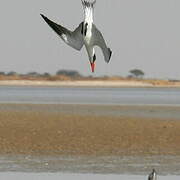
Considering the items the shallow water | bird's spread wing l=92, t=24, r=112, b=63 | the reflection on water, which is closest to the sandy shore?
the reflection on water

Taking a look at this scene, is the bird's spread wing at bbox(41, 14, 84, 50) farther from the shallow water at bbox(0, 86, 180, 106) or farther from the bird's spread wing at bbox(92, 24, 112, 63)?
the shallow water at bbox(0, 86, 180, 106)

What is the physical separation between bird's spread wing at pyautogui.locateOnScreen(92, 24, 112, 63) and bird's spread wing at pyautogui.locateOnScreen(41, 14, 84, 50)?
2.7 inches

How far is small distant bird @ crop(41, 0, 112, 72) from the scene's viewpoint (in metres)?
3.42

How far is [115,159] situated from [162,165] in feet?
7.19

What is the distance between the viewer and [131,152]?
2934cm

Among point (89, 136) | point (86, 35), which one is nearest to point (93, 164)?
point (89, 136)

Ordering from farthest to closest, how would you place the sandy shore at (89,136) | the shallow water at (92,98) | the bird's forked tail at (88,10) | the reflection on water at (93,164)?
the shallow water at (92,98) → the sandy shore at (89,136) → the reflection on water at (93,164) → the bird's forked tail at (88,10)

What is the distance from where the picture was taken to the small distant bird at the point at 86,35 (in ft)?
11.2

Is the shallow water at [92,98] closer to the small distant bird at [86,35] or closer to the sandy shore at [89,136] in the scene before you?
the sandy shore at [89,136]

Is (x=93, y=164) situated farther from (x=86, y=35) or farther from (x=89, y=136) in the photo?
(x=86, y=35)

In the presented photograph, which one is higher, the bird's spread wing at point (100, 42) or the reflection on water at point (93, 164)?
the bird's spread wing at point (100, 42)

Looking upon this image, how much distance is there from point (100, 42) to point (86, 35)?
25cm

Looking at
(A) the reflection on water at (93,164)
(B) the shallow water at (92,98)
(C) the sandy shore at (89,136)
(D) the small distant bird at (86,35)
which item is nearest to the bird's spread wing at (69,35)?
(D) the small distant bird at (86,35)

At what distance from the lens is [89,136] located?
112 feet
